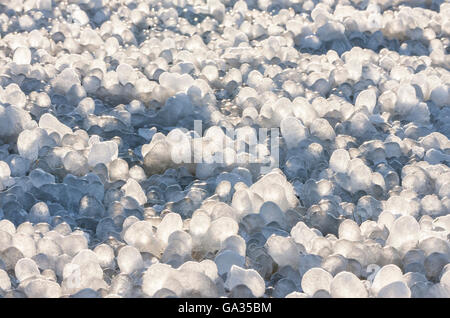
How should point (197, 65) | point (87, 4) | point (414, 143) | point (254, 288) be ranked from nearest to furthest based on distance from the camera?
point (254, 288) < point (414, 143) < point (197, 65) < point (87, 4)

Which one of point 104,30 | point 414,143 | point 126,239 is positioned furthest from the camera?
point 104,30

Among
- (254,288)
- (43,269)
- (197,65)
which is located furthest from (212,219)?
(197,65)

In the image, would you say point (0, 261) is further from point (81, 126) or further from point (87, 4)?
point (87, 4)

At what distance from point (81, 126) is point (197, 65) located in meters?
0.83

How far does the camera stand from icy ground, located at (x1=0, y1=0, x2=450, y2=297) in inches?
82.6

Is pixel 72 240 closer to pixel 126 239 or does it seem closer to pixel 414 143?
pixel 126 239

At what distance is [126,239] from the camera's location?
2.24m

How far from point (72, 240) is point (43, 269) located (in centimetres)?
13

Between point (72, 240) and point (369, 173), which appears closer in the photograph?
point (72, 240)

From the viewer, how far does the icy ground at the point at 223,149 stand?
6.88ft

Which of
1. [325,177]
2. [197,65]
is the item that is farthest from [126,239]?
[197,65]

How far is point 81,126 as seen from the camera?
3.06 m

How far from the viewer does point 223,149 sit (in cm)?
278

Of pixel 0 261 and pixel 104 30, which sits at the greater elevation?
pixel 104 30
